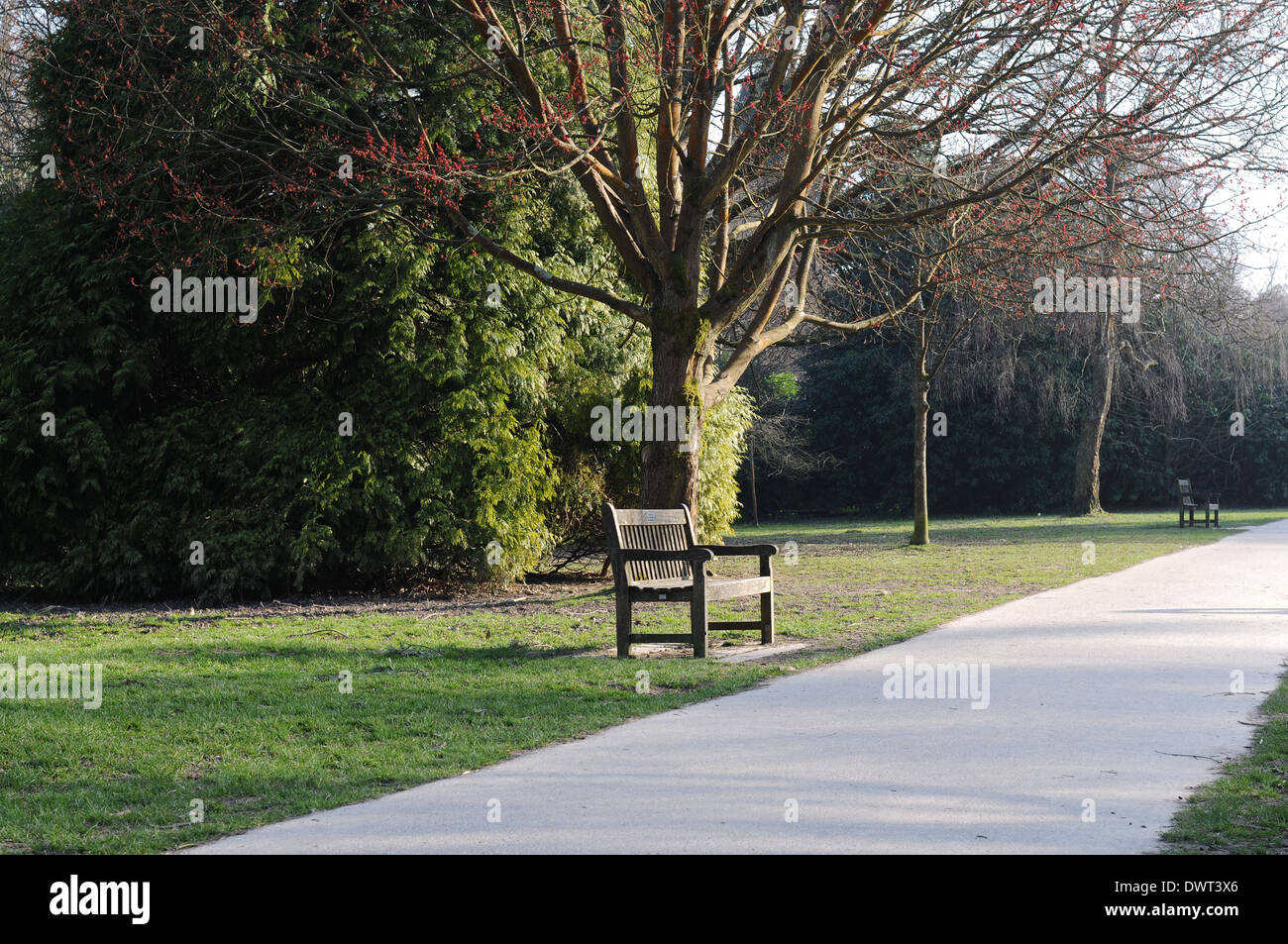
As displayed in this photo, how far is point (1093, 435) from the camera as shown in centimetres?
3472

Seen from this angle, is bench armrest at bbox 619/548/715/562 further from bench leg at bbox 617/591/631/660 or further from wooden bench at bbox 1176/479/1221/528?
wooden bench at bbox 1176/479/1221/528

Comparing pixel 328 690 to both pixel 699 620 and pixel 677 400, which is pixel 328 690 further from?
pixel 677 400

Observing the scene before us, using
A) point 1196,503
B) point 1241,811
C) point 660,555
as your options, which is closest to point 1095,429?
point 1196,503

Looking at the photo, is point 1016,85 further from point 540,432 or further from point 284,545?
point 284,545

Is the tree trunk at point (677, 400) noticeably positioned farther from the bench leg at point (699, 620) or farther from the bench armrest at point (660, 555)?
the bench leg at point (699, 620)

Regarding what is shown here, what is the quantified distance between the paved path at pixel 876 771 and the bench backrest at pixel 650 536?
2.06 meters

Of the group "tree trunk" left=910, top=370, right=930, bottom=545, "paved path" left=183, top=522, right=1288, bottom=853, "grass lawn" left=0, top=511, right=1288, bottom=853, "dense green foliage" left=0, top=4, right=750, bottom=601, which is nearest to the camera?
"paved path" left=183, top=522, right=1288, bottom=853

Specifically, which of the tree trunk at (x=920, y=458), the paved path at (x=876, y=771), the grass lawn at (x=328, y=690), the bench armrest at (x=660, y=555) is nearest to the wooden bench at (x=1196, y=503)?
the tree trunk at (x=920, y=458)

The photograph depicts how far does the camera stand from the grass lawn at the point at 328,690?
5.37 meters

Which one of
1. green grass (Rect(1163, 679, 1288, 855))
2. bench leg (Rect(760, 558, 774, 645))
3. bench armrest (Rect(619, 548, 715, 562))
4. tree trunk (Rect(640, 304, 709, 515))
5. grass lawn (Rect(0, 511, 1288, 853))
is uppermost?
tree trunk (Rect(640, 304, 709, 515))

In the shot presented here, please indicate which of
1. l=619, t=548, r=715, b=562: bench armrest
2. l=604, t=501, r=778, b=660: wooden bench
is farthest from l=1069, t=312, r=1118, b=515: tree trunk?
l=619, t=548, r=715, b=562: bench armrest

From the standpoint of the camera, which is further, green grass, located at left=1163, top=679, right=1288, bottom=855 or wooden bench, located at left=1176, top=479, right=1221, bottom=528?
wooden bench, located at left=1176, top=479, right=1221, bottom=528

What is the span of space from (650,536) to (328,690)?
3438 mm

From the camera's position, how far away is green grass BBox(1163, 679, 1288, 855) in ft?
14.2
